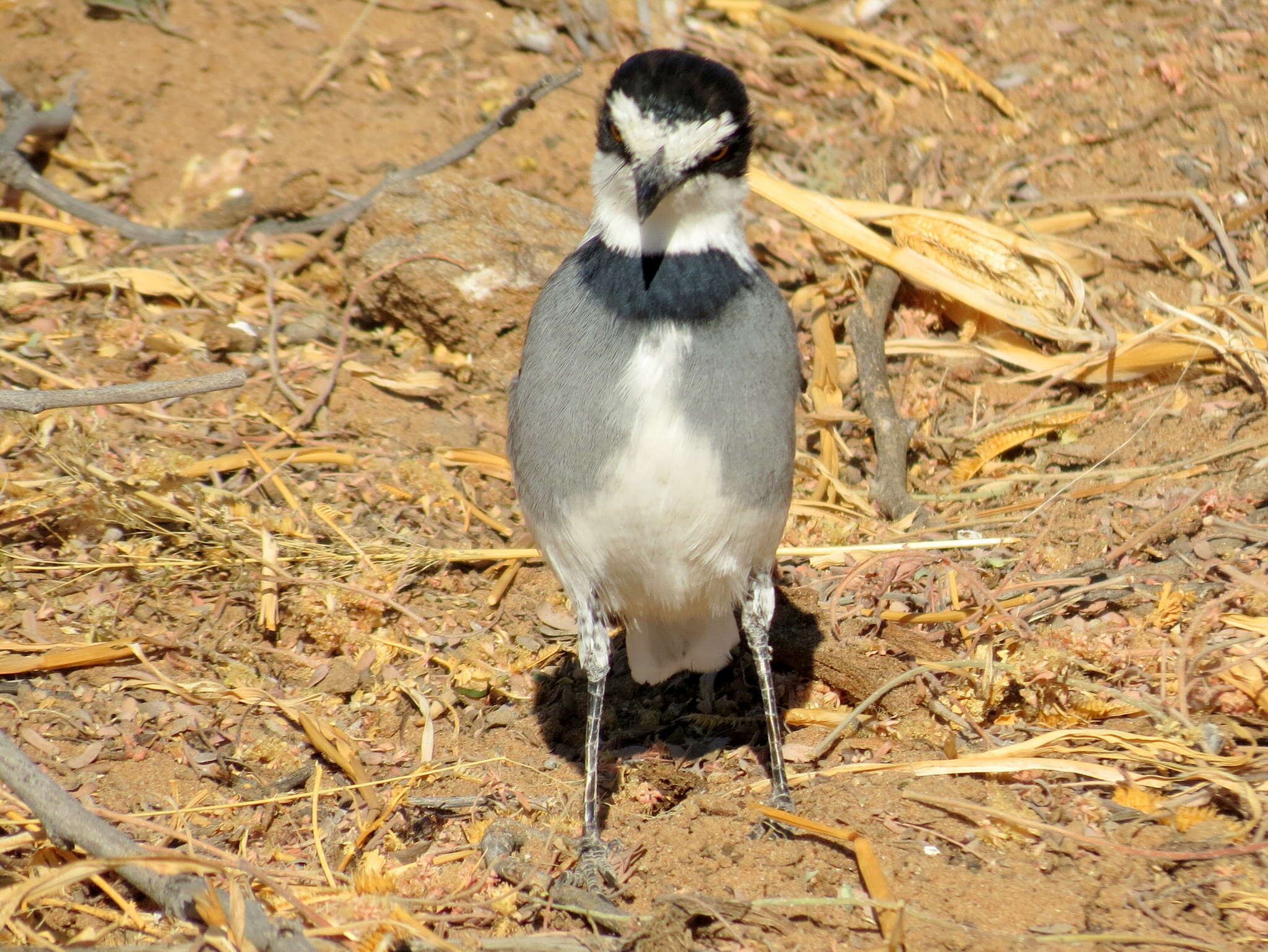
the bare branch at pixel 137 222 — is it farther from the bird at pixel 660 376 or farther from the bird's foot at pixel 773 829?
the bird's foot at pixel 773 829

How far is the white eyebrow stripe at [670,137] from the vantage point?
3.91m

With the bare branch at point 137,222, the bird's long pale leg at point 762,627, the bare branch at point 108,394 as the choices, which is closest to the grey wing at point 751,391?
the bird's long pale leg at point 762,627

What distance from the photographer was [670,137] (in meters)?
3.92

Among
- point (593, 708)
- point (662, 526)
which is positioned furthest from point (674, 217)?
point (593, 708)

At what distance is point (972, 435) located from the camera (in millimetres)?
6219

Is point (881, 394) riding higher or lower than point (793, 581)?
higher

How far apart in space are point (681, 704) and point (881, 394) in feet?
6.25

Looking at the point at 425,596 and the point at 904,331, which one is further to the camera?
the point at 904,331

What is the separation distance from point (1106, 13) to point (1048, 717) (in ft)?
17.7

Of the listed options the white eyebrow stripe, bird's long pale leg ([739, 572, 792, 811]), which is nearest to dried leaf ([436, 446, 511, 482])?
bird's long pale leg ([739, 572, 792, 811])

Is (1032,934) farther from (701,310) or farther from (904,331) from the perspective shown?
(904,331)

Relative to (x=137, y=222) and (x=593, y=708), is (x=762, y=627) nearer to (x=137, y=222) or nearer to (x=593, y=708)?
(x=593, y=708)

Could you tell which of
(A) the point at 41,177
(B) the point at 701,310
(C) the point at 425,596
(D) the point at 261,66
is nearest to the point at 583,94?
(D) the point at 261,66

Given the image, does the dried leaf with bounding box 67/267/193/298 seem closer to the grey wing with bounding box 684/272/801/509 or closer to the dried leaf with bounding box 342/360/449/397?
the dried leaf with bounding box 342/360/449/397
